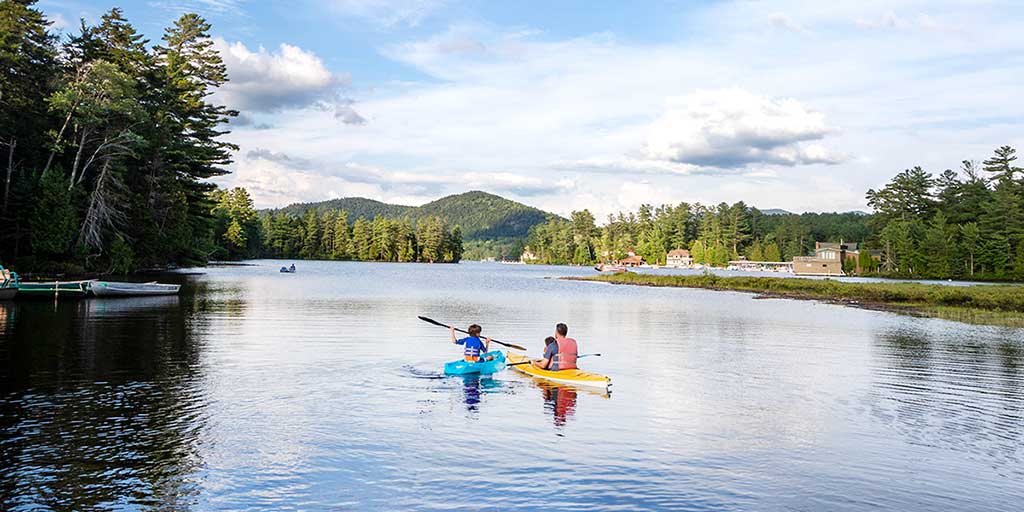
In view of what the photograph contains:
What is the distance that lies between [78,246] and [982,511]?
197ft

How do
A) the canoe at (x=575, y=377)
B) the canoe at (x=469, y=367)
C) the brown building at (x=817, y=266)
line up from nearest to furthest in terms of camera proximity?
the canoe at (x=575, y=377), the canoe at (x=469, y=367), the brown building at (x=817, y=266)

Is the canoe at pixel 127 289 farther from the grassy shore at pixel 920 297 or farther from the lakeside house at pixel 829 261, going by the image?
the lakeside house at pixel 829 261

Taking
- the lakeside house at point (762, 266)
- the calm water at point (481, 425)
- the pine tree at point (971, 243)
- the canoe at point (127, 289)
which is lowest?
the calm water at point (481, 425)

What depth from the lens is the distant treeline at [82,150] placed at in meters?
52.0

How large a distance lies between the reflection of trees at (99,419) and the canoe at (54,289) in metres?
17.7

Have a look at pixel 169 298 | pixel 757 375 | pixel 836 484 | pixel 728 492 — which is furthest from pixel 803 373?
pixel 169 298

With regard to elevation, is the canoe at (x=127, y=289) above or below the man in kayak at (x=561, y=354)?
above

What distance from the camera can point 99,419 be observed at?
558 inches

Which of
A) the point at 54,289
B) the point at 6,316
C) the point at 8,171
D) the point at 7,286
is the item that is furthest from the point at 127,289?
the point at 8,171

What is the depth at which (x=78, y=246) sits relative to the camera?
178 ft

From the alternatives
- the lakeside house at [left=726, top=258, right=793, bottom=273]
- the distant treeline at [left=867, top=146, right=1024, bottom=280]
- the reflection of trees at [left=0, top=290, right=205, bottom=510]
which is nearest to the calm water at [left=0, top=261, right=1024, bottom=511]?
the reflection of trees at [left=0, top=290, right=205, bottom=510]

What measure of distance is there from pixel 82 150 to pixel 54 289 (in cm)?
1901

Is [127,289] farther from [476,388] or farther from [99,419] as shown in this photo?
[99,419]

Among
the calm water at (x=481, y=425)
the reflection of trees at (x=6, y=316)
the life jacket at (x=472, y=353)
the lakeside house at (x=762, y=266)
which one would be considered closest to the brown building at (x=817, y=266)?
the lakeside house at (x=762, y=266)
